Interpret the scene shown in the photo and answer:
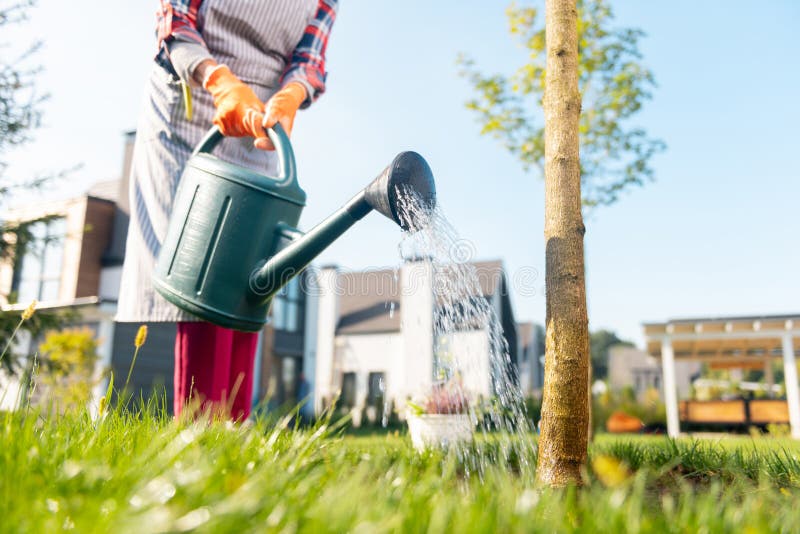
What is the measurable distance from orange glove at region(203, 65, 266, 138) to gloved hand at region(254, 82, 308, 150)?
3cm

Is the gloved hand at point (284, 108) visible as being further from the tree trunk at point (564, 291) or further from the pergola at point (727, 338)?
the pergola at point (727, 338)

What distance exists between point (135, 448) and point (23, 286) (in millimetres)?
17348

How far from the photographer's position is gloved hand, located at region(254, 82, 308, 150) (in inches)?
75.1

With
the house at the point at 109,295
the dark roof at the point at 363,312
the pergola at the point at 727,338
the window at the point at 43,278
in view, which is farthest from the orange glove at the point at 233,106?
the dark roof at the point at 363,312

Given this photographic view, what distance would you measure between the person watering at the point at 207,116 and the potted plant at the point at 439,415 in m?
1.61

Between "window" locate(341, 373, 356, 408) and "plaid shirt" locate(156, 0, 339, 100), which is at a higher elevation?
Result: "plaid shirt" locate(156, 0, 339, 100)

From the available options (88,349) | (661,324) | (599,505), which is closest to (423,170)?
(599,505)

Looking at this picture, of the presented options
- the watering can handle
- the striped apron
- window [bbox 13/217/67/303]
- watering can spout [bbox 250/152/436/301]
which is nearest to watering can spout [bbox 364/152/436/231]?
watering can spout [bbox 250/152/436/301]

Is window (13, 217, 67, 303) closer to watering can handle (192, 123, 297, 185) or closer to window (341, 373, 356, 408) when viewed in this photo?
window (341, 373, 356, 408)

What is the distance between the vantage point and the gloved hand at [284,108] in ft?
6.26

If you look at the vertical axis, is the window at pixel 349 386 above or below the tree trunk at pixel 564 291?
below

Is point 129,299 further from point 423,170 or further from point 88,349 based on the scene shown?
point 88,349

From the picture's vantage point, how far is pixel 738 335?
38.2ft

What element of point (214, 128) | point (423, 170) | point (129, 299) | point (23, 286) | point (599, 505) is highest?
point (23, 286)
